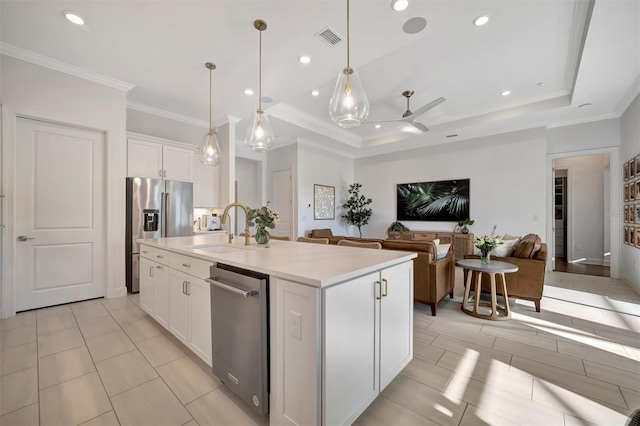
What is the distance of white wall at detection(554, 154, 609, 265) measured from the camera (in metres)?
6.01

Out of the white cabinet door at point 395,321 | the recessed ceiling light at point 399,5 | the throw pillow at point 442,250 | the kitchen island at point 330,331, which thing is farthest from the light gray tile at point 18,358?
the recessed ceiling light at point 399,5

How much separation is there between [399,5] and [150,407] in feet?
11.2

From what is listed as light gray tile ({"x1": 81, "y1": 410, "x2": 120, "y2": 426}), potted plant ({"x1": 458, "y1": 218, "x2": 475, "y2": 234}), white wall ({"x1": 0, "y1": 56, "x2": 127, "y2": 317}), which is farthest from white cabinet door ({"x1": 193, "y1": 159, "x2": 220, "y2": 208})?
potted plant ({"x1": 458, "y1": 218, "x2": 475, "y2": 234})

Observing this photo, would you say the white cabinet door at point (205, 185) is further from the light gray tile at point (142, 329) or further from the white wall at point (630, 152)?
the white wall at point (630, 152)

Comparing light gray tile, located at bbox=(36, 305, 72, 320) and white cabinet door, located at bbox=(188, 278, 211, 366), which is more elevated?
white cabinet door, located at bbox=(188, 278, 211, 366)

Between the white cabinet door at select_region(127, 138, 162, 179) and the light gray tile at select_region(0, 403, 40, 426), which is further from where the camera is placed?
the white cabinet door at select_region(127, 138, 162, 179)

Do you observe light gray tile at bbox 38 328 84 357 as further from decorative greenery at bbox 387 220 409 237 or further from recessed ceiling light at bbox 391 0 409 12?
decorative greenery at bbox 387 220 409 237

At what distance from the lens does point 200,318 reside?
1854mm

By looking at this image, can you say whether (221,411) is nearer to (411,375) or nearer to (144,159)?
(411,375)

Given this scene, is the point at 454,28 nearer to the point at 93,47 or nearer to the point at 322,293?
the point at 322,293

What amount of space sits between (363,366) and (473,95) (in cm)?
467

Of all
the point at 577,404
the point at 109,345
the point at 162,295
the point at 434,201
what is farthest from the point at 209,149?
the point at 434,201

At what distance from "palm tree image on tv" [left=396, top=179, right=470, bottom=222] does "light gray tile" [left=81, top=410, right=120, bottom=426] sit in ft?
21.3

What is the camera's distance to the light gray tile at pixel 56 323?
2.54 m
